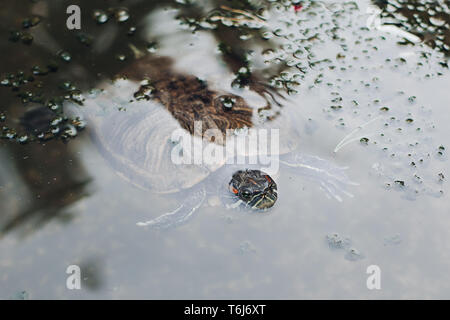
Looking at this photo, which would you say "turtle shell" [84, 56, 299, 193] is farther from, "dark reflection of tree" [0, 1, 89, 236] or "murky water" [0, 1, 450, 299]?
"dark reflection of tree" [0, 1, 89, 236]

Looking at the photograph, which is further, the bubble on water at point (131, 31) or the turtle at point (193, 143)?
the bubble on water at point (131, 31)

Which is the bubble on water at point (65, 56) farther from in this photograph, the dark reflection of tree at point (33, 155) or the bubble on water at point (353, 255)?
the bubble on water at point (353, 255)

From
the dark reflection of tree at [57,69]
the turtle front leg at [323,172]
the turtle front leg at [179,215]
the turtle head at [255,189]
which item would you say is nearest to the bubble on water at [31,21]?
the dark reflection of tree at [57,69]

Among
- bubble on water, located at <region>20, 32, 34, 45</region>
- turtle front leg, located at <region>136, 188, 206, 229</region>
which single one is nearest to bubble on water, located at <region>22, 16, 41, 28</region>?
bubble on water, located at <region>20, 32, 34, 45</region>

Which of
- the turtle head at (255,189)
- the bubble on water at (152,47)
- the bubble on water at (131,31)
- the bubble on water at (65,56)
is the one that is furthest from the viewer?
the bubble on water at (131,31)

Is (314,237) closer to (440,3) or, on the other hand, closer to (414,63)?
(414,63)
